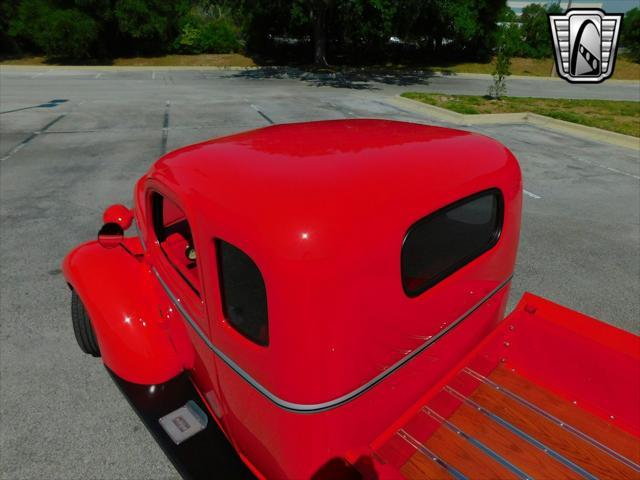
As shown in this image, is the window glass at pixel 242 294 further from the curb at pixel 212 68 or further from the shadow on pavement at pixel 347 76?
the curb at pixel 212 68

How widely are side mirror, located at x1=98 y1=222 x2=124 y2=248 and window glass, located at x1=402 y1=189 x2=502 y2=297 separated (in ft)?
6.64

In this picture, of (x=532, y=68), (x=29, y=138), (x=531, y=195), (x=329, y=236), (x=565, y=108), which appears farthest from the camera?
(x=532, y=68)

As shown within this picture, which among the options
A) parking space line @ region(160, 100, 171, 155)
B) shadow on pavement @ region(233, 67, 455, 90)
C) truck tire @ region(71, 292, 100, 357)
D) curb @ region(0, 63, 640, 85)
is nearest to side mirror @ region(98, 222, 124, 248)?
truck tire @ region(71, 292, 100, 357)

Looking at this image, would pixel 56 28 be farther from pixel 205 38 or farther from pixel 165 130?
pixel 165 130

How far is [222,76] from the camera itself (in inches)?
923

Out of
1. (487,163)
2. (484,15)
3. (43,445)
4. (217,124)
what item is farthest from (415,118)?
(484,15)

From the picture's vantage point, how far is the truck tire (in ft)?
10.2

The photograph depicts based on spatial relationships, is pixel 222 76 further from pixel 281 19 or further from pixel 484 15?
pixel 484 15

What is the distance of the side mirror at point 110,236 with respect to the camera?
2830mm

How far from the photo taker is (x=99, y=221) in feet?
18.8

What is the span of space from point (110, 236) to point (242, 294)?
1506 mm

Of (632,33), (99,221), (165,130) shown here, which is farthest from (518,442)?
(632,33)

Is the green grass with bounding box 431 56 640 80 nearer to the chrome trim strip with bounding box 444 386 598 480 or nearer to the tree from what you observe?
the tree

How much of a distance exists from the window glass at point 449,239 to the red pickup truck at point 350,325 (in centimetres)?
1
